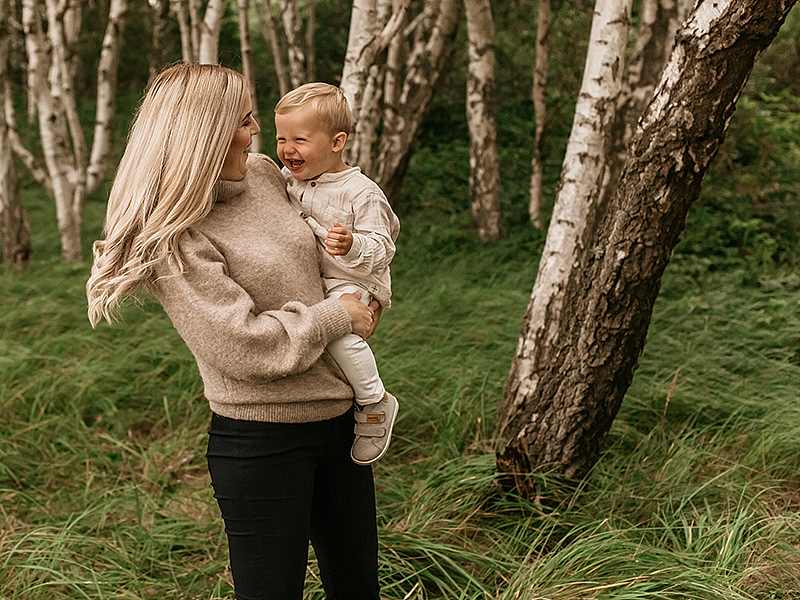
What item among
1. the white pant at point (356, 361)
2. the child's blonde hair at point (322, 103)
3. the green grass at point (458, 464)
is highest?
the child's blonde hair at point (322, 103)

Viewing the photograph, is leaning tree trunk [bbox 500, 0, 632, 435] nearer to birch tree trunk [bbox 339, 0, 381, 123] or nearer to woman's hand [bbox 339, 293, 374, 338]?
birch tree trunk [bbox 339, 0, 381, 123]

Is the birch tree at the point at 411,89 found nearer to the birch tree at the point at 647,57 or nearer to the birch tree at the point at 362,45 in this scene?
the birch tree at the point at 647,57

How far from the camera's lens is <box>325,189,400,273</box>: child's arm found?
6.94 feet

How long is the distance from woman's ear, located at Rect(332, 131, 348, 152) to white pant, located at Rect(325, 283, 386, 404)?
1.06 ft

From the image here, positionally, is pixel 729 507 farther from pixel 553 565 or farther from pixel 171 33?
pixel 171 33

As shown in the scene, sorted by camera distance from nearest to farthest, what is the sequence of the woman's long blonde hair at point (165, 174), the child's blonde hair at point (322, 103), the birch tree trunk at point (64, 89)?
1. the woman's long blonde hair at point (165, 174)
2. the child's blonde hair at point (322, 103)
3. the birch tree trunk at point (64, 89)

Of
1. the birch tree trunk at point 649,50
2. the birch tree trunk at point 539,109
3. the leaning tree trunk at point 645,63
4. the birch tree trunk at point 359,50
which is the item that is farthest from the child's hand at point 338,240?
the birch tree trunk at point 539,109

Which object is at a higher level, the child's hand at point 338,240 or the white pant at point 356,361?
the child's hand at point 338,240

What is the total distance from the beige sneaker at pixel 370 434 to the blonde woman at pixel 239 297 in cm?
3

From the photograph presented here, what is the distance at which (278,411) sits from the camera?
6.76ft

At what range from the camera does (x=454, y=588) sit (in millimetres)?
3107

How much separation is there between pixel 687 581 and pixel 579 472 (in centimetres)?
83

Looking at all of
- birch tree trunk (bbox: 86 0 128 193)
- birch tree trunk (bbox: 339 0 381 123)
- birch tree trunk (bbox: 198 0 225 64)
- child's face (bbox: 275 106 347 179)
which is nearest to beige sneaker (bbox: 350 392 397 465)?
child's face (bbox: 275 106 347 179)

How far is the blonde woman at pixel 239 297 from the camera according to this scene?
194 centimetres
